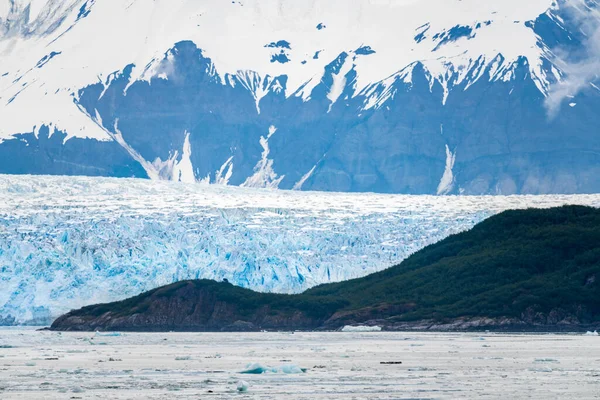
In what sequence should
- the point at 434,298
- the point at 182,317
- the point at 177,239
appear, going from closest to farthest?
the point at 182,317 < the point at 434,298 < the point at 177,239

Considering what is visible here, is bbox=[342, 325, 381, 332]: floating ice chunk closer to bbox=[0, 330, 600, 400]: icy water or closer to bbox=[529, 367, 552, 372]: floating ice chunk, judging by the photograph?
bbox=[0, 330, 600, 400]: icy water

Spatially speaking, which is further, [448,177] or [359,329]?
[448,177]

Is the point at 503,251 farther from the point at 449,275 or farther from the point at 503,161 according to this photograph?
the point at 503,161

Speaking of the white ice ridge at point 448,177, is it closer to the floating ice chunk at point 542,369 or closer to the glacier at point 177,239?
the glacier at point 177,239

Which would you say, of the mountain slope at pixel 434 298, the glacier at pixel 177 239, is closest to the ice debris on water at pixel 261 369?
the mountain slope at pixel 434 298

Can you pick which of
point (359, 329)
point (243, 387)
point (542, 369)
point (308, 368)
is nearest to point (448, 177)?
point (359, 329)

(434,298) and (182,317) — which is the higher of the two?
(434,298)

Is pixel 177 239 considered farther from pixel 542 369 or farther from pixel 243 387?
pixel 243 387
